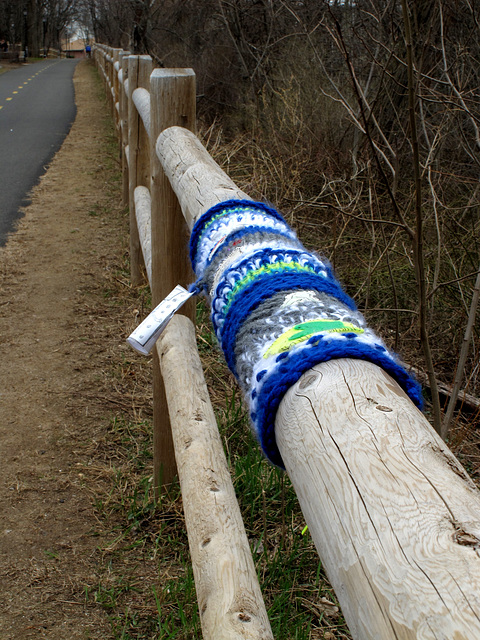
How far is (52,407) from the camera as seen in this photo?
331 centimetres

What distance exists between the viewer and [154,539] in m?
2.48

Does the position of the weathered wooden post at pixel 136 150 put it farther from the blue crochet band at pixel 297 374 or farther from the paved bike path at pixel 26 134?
the blue crochet band at pixel 297 374

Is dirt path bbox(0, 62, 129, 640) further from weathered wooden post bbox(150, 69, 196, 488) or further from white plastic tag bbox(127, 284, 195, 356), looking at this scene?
white plastic tag bbox(127, 284, 195, 356)

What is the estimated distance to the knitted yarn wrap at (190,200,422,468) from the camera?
30.2 inches

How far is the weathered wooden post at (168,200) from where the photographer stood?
2.17 m

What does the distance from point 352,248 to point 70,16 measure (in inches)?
3118

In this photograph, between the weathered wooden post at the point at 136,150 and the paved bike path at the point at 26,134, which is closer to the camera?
the weathered wooden post at the point at 136,150

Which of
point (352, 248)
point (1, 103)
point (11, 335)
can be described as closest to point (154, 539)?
point (11, 335)

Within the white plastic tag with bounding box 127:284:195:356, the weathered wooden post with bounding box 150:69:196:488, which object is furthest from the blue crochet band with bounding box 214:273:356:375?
the weathered wooden post with bounding box 150:69:196:488

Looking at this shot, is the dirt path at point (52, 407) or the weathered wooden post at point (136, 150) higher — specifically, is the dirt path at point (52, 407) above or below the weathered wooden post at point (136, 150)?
below

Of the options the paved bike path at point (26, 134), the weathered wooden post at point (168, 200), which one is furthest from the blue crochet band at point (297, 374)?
the paved bike path at point (26, 134)

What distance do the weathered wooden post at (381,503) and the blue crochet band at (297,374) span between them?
0.01 metres

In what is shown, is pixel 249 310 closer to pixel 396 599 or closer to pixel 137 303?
pixel 396 599

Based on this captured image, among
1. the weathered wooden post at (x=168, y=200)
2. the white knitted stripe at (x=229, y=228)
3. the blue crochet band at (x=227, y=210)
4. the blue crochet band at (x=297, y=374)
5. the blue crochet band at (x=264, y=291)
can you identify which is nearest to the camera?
the blue crochet band at (x=297, y=374)
